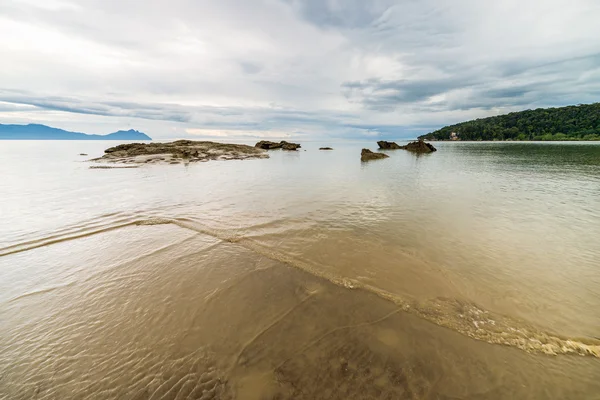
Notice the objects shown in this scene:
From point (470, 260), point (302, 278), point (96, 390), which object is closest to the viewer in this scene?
point (96, 390)

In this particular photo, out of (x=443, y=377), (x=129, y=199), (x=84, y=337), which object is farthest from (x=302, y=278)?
(x=129, y=199)

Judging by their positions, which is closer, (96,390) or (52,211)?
(96,390)

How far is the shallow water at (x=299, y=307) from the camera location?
3.31m

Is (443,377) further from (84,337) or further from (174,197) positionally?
(174,197)

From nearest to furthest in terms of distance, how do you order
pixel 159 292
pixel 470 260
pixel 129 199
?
pixel 159 292
pixel 470 260
pixel 129 199

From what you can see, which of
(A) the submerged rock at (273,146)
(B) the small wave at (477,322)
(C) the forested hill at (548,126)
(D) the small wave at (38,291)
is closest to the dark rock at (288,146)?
(A) the submerged rock at (273,146)

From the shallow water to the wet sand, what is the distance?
3 centimetres

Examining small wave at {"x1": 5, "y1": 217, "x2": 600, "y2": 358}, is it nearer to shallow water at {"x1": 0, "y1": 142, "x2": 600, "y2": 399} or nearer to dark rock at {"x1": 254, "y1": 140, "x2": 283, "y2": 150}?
shallow water at {"x1": 0, "y1": 142, "x2": 600, "y2": 399}

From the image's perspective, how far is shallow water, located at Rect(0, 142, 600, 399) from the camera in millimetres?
3312

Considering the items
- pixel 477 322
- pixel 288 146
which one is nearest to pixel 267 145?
pixel 288 146

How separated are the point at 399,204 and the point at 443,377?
1060 centimetres

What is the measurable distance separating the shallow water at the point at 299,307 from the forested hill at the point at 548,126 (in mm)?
204390

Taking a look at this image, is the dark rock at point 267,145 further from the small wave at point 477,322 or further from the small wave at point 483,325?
the small wave at point 483,325

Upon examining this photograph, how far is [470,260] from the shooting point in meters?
6.70
